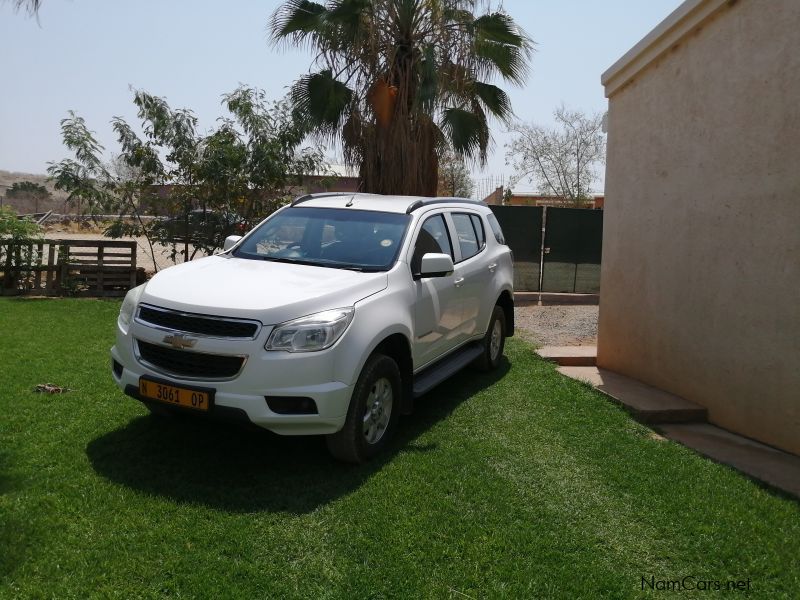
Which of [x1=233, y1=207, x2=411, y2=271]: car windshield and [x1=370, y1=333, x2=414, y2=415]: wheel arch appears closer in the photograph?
[x1=370, y1=333, x2=414, y2=415]: wheel arch

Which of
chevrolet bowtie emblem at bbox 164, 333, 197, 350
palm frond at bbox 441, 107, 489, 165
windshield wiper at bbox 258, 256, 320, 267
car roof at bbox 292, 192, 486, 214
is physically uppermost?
palm frond at bbox 441, 107, 489, 165

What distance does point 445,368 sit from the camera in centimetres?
599

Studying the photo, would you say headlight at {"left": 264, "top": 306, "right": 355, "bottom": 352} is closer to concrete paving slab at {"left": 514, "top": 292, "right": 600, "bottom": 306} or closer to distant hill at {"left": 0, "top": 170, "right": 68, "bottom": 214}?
concrete paving slab at {"left": 514, "top": 292, "right": 600, "bottom": 306}

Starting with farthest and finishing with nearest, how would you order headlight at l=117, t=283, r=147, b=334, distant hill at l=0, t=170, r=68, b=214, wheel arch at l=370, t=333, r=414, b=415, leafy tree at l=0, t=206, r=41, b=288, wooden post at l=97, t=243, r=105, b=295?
distant hill at l=0, t=170, r=68, b=214 → wooden post at l=97, t=243, r=105, b=295 → leafy tree at l=0, t=206, r=41, b=288 → wheel arch at l=370, t=333, r=414, b=415 → headlight at l=117, t=283, r=147, b=334

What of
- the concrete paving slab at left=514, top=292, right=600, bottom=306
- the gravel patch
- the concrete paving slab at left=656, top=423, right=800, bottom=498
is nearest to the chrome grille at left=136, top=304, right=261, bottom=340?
the concrete paving slab at left=656, top=423, right=800, bottom=498

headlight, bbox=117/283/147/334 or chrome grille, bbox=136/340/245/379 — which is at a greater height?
headlight, bbox=117/283/147/334

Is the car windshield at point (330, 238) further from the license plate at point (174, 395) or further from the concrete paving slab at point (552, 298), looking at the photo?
the concrete paving slab at point (552, 298)

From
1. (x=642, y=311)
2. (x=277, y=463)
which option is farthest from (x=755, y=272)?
(x=277, y=463)

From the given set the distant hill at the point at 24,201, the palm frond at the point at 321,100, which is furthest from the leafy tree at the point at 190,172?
the distant hill at the point at 24,201

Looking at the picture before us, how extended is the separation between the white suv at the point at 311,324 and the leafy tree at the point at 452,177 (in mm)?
7568

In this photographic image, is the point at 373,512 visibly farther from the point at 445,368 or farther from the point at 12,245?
the point at 12,245

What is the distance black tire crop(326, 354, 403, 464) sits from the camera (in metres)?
4.37

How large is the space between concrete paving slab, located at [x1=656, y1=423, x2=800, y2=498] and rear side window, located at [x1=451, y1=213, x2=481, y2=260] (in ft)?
7.54

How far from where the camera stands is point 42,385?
602 cm
